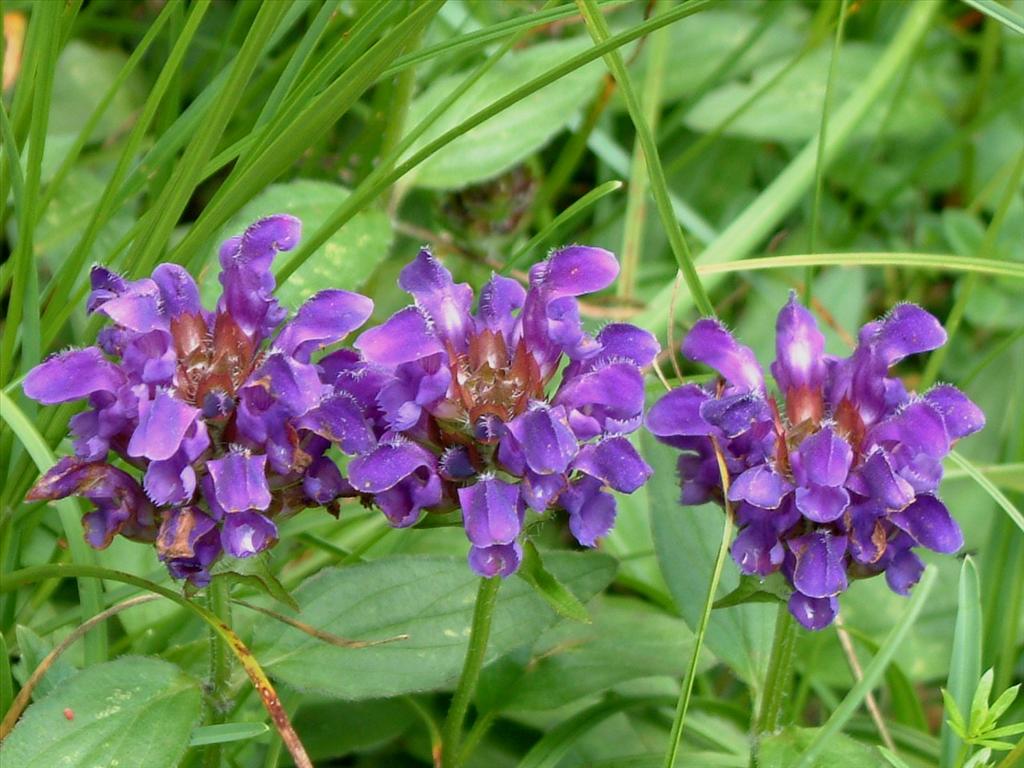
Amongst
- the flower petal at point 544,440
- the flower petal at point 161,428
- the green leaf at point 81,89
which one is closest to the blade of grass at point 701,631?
the flower petal at point 544,440

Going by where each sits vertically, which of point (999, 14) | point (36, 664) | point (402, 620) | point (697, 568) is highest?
point (999, 14)

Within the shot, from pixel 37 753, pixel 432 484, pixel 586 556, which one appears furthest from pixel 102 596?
pixel 586 556

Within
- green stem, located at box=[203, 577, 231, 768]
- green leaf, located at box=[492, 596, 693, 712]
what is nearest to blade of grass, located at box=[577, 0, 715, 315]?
green leaf, located at box=[492, 596, 693, 712]

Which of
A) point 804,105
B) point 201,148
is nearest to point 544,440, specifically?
point 201,148

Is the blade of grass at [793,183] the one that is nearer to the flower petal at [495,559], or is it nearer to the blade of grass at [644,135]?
the blade of grass at [644,135]

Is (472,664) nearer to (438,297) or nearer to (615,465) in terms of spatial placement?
(615,465)

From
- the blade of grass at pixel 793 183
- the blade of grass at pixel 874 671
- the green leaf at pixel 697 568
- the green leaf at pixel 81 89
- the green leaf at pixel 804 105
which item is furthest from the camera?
the green leaf at pixel 804 105
